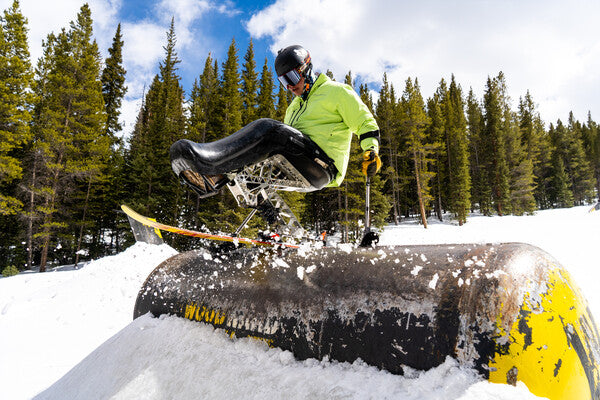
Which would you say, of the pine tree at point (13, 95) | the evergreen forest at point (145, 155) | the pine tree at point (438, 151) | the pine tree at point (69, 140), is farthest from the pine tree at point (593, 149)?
the pine tree at point (13, 95)

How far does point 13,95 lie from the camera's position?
712 inches

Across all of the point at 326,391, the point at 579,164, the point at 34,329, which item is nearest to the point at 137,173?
the point at 34,329

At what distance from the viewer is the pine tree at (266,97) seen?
1120 inches

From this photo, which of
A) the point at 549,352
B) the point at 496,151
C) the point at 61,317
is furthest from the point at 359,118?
the point at 496,151

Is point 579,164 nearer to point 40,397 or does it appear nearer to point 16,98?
point 40,397

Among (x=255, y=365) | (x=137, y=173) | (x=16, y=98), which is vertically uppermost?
(x=16, y=98)

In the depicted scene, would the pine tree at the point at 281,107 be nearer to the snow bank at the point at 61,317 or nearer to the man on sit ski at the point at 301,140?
the snow bank at the point at 61,317

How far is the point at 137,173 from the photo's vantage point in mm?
26219

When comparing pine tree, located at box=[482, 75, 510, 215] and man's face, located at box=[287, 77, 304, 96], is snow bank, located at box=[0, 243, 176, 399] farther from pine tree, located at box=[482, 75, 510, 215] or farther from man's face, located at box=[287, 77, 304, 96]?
pine tree, located at box=[482, 75, 510, 215]

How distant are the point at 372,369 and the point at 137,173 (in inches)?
1151

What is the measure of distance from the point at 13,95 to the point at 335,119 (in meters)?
24.4

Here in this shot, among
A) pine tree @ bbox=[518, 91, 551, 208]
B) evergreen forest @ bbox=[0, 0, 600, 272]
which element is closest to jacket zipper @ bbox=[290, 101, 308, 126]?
evergreen forest @ bbox=[0, 0, 600, 272]

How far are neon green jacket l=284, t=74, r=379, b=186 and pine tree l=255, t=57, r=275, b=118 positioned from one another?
25.0 metres

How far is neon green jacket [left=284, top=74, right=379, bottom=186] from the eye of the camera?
2.41 metres
